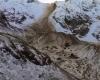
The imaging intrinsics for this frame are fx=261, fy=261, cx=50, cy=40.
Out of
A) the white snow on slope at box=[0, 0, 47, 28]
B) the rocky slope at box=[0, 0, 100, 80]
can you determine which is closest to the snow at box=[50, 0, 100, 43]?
the rocky slope at box=[0, 0, 100, 80]

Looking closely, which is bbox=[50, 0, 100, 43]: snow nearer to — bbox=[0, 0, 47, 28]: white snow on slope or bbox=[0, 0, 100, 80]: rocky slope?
bbox=[0, 0, 100, 80]: rocky slope

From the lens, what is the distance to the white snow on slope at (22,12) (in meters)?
1.86

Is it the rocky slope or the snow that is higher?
the snow

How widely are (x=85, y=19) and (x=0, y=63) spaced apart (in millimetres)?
690

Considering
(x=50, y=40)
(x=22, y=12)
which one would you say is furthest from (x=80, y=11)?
(x=22, y=12)

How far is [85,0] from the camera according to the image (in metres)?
1.87

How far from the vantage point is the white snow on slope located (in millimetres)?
1862

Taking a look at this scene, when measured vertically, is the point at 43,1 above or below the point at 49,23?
above

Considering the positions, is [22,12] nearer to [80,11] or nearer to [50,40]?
[50,40]

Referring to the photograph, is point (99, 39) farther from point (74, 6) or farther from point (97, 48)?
point (74, 6)

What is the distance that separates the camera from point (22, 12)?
1868 millimetres

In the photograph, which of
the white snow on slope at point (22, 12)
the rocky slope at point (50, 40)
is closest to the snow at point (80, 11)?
the rocky slope at point (50, 40)

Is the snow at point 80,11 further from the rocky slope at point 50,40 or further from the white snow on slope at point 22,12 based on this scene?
the white snow on slope at point 22,12

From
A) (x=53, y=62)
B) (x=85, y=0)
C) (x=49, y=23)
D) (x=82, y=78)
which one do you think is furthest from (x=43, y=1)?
A: (x=82, y=78)
